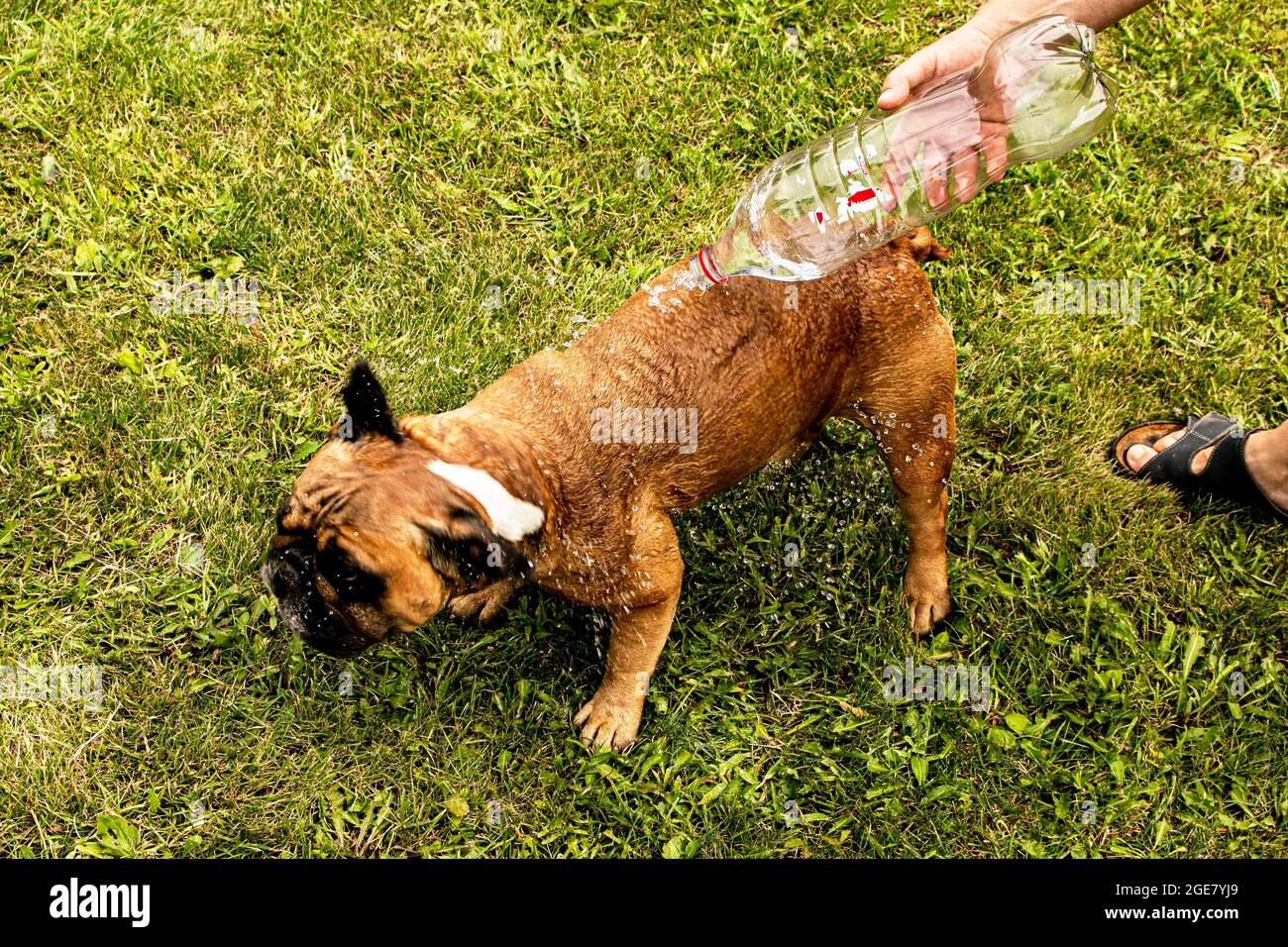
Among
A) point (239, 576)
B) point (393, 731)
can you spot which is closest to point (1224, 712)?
point (393, 731)

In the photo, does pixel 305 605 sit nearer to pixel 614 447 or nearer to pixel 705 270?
pixel 614 447

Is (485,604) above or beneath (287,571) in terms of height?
beneath

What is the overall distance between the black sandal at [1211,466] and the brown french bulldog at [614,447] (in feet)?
5.59

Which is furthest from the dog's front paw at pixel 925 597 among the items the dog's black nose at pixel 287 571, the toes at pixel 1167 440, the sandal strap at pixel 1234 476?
the dog's black nose at pixel 287 571

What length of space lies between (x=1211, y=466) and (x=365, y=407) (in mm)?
4288

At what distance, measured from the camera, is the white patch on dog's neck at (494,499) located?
3.45 m

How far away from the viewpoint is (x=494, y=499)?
3508mm

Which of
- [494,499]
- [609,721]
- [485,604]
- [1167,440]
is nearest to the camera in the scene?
[494,499]

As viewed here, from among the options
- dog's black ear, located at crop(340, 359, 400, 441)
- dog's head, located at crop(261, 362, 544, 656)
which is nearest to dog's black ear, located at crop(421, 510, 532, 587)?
dog's head, located at crop(261, 362, 544, 656)

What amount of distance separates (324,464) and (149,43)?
410cm
